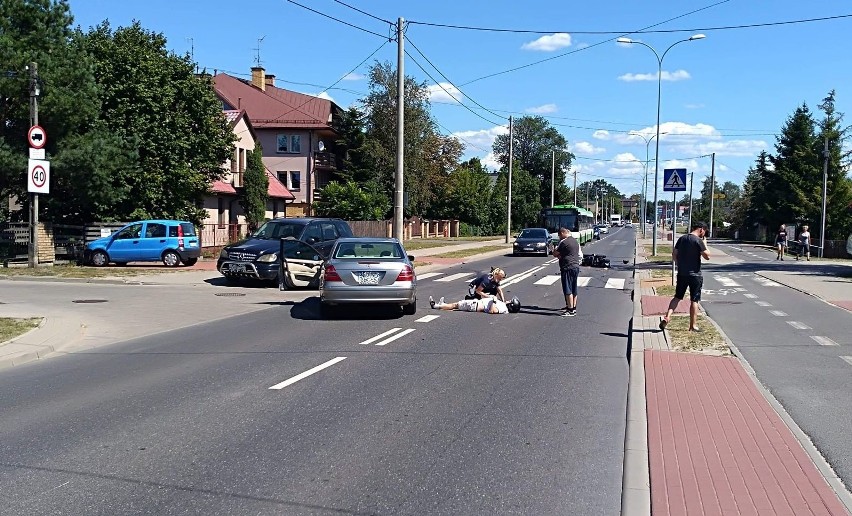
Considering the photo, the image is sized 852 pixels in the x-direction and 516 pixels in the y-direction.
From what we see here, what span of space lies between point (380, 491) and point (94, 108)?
2700 centimetres

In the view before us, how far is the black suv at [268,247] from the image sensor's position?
2022cm

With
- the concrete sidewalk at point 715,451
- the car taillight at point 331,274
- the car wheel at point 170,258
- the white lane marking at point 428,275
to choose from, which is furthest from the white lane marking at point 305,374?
the car wheel at point 170,258

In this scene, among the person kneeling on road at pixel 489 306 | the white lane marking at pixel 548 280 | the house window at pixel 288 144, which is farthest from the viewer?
the house window at pixel 288 144

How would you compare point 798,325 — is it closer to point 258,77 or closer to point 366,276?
point 366,276

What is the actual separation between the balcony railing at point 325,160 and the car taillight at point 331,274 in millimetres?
48509

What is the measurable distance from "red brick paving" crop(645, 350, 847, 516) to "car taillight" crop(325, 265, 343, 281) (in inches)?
265

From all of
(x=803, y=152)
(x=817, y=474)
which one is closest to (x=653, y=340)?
(x=817, y=474)

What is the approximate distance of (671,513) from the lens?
4629 mm

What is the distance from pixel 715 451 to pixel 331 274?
29.8ft

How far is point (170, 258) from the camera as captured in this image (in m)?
27.9

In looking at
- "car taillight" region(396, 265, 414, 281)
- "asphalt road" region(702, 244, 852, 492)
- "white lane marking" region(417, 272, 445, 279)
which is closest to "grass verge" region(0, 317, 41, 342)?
"car taillight" region(396, 265, 414, 281)

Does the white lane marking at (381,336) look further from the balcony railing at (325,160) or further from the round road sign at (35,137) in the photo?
the balcony railing at (325,160)

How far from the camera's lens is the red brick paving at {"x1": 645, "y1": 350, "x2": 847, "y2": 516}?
4.77 meters

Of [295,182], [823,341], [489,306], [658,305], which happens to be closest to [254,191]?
[295,182]
